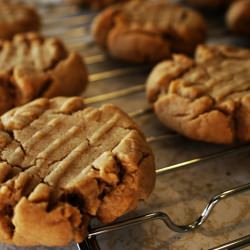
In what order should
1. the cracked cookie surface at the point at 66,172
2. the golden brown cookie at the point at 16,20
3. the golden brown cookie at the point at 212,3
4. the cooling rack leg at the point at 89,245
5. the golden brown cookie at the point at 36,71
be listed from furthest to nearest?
the golden brown cookie at the point at 212,3
the golden brown cookie at the point at 16,20
the golden brown cookie at the point at 36,71
the cooling rack leg at the point at 89,245
the cracked cookie surface at the point at 66,172

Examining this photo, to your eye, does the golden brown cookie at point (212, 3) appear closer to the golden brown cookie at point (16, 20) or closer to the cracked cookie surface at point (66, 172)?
the golden brown cookie at point (16, 20)

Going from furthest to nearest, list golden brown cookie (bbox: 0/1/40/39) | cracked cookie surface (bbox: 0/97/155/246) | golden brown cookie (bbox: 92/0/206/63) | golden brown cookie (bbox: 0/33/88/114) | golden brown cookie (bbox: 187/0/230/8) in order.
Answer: golden brown cookie (bbox: 187/0/230/8) < golden brown cookie (bbox: 0/1/40/39) < golden brown cookie (bbox: 92/0/206/63) < golden brown cookie (bbox: 0/33/88/114) < cracked cookie surface (bbox: 0/97/155/246)

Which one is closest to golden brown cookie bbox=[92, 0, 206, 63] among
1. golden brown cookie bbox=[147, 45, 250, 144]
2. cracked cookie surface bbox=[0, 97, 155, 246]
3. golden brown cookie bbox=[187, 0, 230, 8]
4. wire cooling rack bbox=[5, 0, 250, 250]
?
wire cooling rack bbox=[5, 0, 250, 250]

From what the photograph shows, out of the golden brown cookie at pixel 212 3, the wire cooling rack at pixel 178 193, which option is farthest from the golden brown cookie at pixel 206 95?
the golden brown cookie at pixel 212 3

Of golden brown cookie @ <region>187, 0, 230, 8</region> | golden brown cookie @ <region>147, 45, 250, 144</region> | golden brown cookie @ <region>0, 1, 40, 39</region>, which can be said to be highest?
golden brown cookie @ <region>0, 1, 40, 39</region>

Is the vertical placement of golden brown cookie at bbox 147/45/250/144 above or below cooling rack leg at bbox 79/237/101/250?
above

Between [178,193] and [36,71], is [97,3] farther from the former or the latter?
[178,193]

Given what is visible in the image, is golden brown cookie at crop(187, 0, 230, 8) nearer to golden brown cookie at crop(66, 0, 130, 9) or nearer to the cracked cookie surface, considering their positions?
golden brown cookie at crop(66, 0, 130, 9)
